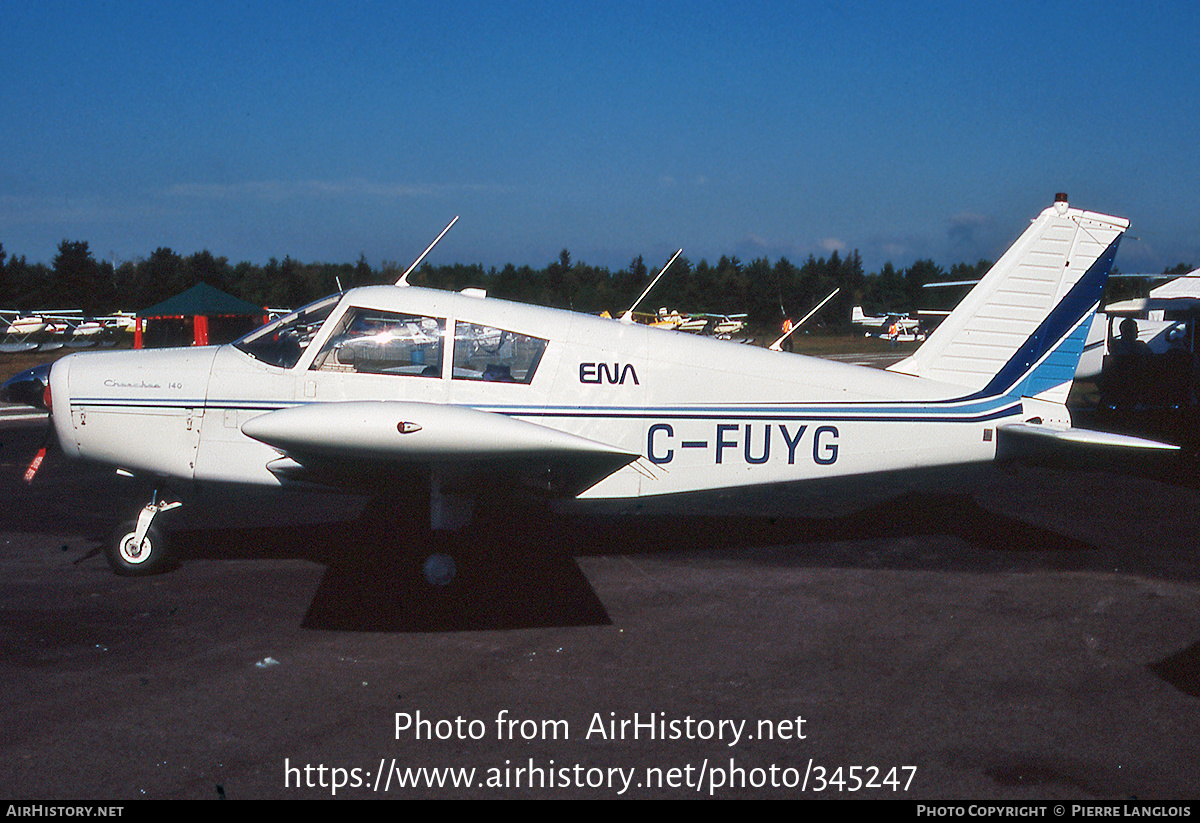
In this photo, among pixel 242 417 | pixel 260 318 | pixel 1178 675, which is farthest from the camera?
pixel 260 318

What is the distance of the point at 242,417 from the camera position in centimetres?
621

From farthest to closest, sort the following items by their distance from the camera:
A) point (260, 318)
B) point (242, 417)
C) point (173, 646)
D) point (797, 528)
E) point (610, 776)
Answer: point (260, 318)
point (797, 528)
point (242, 417)
point (173, 646)
point (610, 776)

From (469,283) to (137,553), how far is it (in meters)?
48.1

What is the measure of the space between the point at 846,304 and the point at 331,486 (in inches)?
2882

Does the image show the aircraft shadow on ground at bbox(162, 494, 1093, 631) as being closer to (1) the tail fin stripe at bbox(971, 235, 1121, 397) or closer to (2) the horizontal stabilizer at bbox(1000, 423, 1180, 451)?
(2) the horizontal stabilizer at bbox(1000, 423, 1180, 451)

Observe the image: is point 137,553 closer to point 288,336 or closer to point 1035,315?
point 288,336

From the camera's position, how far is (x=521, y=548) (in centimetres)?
735

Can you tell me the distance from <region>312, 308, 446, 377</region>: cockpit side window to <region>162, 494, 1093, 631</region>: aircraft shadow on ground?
1218 mm

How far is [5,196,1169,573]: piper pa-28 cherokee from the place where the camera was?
6230 mm

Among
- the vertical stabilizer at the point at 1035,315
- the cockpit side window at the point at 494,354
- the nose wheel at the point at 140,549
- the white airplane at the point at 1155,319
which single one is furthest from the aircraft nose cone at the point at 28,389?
the white airplane at the point at 1155,319

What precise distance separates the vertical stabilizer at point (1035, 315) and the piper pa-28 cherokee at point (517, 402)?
1.07 feet

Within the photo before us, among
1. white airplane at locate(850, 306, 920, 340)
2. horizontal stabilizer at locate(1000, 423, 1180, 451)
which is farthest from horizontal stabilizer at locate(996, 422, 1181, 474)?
white airplane at locate(850, 306, 920, 340)
